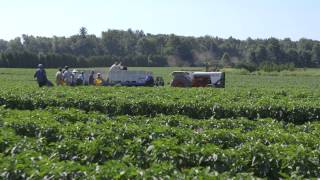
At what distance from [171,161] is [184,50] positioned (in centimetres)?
11792

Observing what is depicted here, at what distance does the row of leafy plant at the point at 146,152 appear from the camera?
6035 millimetres

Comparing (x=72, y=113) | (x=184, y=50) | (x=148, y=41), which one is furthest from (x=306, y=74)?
(x=72, y=113)

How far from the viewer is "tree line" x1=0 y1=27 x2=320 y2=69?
109438mm

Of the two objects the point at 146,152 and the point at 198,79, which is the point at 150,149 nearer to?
the point at 146,152

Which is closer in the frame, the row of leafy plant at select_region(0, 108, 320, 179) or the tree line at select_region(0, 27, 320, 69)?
the row of leafy plant at select_region(0, 108, 320, 179)

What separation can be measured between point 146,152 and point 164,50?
118m

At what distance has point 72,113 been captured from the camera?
12.3m

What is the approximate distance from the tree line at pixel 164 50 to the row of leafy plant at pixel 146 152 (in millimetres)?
83582

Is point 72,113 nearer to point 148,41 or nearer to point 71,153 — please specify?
point 71,153

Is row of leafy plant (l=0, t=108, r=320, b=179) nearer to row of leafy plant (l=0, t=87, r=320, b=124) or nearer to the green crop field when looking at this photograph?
the green crop field

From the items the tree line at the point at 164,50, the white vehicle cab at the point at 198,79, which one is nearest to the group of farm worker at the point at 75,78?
the white vehicle cab at the point at 198,79

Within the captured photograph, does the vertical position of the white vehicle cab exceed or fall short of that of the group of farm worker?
it falls short

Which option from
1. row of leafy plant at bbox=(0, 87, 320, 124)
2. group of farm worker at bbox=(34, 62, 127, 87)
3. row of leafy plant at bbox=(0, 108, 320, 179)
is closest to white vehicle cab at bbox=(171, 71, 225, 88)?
group of farm worker at bbox=(34, 62, 127, 87)

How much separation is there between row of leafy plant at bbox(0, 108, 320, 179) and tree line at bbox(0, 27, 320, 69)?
8358 cm
